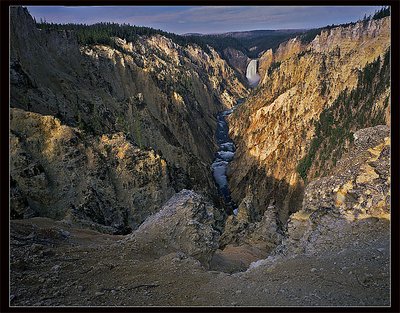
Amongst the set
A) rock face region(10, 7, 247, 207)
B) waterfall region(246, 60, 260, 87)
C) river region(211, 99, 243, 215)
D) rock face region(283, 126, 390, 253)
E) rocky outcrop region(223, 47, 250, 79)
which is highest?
rocky outcrop region(223, 47, 250, 79)

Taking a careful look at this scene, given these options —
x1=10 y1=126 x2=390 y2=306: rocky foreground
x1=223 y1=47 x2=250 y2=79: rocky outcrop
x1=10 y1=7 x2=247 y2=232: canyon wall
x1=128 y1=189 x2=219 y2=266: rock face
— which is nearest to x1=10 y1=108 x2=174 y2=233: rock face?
x1=10 y1=7 x2=247 y2=232: canyon wall

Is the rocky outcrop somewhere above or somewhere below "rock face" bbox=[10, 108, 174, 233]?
above

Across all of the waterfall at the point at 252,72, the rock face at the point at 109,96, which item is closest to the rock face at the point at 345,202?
the rock face at the point at 109,96

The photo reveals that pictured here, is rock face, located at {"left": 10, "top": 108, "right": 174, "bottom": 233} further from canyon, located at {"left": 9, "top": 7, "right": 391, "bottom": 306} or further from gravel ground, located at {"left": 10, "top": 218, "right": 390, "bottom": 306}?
gravel ground, located at {"left": 10, "top": 218, "right": 390, "bottom": 306}

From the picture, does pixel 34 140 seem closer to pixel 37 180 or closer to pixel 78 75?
pixel 37 180

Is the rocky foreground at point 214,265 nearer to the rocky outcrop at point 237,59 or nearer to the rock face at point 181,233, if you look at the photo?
the rock face at point 181,233

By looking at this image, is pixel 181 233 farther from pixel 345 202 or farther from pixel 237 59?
pixel 237 59

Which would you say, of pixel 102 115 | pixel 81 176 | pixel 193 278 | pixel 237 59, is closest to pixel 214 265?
pixel 193 278
